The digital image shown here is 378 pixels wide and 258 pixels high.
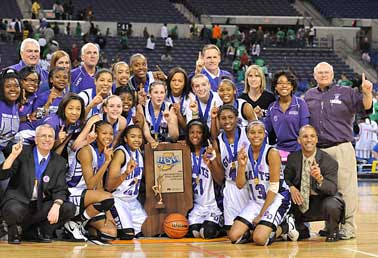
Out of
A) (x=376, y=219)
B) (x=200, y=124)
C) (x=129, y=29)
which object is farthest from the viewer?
(x=129, y=29)

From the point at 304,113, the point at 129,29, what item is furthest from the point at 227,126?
the point at 129,29

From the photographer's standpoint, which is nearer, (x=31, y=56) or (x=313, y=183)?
(x=313, y=183)

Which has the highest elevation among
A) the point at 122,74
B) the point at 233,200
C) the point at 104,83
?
the point at 122,74

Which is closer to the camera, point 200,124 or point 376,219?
point 200,124

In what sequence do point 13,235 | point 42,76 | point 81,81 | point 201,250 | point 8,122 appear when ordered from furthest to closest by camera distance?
point 81,81 < point 42,76 < point 8,122 < point 13,235 < point 201,250

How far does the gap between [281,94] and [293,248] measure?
155 centimetres

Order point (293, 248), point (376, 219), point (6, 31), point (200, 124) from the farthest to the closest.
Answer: point (6, 31) < point (376, 219) < point (200, 124) < point (293, 248)

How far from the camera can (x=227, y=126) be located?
7.17m

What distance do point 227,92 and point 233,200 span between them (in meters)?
1.04

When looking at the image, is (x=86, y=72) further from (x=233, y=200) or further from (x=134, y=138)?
(x=233, y=200)

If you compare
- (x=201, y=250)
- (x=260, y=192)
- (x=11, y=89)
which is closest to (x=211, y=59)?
(x=260, y=192)

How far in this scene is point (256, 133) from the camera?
272 inches

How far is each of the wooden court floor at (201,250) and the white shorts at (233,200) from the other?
0.98ft

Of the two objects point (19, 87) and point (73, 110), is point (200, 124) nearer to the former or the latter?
point (73, 110)
